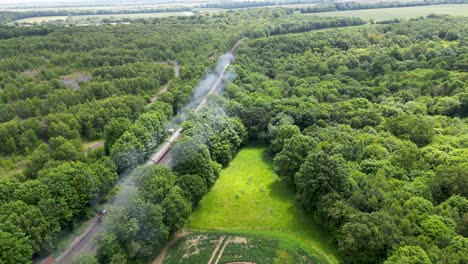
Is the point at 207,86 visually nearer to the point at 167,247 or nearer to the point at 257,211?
the point at 257,211

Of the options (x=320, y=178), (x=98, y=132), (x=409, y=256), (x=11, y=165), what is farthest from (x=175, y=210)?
(x=98, y=132)

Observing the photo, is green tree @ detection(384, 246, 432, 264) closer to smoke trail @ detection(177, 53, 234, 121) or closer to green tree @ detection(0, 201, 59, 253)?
green tree @ detection(0, 201, 59, 253)

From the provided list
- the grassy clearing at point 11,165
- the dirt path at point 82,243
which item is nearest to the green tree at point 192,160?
the dirt path at point 82,243

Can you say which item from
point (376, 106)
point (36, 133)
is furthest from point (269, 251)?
point (36, 133)

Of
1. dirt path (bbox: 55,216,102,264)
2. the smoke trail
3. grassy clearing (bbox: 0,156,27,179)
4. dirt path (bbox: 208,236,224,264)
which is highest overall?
dirt path (bbox: 55,216,102,264)

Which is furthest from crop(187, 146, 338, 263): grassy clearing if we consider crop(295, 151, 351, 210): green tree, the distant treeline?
the distant treeline

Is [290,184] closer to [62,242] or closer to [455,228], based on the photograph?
[455,228]

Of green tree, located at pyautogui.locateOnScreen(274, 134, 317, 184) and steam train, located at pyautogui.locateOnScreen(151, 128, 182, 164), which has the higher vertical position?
green tree, located at pyautogui.locateOnScreen(274, 134, 317, 184)

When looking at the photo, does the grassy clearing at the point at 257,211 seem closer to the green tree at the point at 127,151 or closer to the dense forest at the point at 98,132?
the dense forest at the point at 98,132
